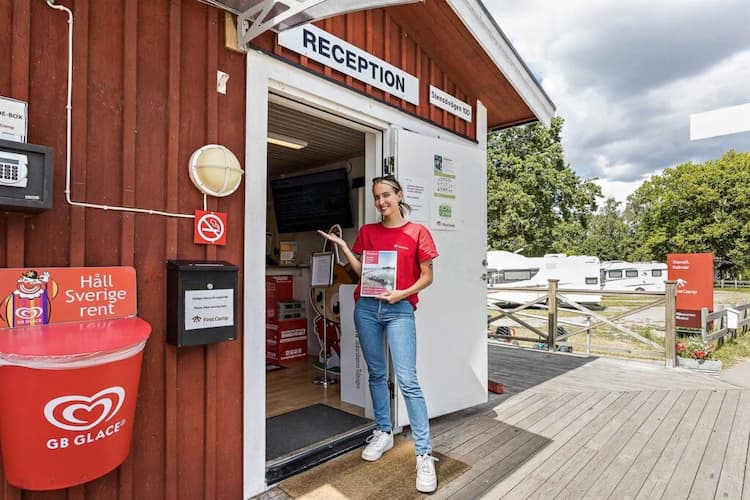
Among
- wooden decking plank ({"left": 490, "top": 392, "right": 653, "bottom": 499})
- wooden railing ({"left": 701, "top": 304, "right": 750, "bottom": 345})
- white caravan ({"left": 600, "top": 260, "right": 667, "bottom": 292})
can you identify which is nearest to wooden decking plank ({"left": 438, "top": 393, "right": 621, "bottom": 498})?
wooden decking plank ({"left": 490, "top": 392, "right": 653, "bottom": 499})

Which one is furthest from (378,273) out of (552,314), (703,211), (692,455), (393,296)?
(703,211)

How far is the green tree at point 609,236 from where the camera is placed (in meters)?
36.1

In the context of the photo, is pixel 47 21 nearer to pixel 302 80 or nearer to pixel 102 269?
pixel 102 269

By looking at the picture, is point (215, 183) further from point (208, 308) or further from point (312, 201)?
point (312, 201)

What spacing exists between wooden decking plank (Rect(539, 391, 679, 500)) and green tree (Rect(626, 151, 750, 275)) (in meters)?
25.6

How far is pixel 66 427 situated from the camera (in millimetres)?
1292

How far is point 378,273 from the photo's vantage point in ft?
8.19

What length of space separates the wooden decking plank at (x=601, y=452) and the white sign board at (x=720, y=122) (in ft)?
10.5

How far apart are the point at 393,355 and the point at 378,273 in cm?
49

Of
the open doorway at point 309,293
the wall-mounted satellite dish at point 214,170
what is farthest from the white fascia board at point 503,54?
the wall-mounted satellite dish at point 214,170

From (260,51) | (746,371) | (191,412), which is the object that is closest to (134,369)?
(191,412)

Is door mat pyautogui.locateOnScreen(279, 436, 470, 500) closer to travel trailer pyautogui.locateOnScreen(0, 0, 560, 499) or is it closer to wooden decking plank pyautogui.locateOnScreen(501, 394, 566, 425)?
travel trailer pyautogui.locateOnScreen(0, 0, 560, 499)

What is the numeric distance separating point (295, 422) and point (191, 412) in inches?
45.1

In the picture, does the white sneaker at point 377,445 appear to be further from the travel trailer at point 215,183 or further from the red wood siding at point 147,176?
the red wood siding at point 147,176
